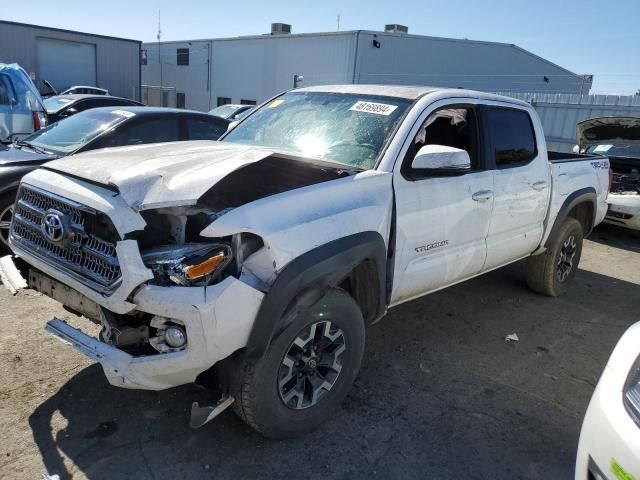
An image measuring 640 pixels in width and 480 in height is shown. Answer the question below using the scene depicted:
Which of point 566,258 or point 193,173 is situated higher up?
point 193,173

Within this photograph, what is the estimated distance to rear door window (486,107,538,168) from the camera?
4160 millimetres

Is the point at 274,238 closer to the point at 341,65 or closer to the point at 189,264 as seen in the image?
the point at 189,264

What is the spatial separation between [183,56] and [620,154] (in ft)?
96.4

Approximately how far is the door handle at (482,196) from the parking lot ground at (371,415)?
121 cm

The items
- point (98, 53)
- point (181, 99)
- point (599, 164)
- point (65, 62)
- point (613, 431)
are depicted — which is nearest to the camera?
point (613, 431)

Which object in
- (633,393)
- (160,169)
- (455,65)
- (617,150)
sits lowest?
(633,393)

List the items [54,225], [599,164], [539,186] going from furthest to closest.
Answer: [599,164] < [539,186] < [54,225]

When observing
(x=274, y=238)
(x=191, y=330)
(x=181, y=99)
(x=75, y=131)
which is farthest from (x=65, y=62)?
(x=191, y=330)

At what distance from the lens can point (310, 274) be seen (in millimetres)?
2568

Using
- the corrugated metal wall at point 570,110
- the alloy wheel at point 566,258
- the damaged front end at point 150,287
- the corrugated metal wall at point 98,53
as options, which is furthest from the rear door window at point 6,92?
the corrugated metal wall at point 98,53

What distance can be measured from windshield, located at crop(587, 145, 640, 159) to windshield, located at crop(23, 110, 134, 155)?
7.72 m

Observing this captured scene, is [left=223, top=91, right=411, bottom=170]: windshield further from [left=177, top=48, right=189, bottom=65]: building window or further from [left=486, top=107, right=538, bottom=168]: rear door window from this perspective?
[left=177, top=48, right=189, bottom=65]: building window

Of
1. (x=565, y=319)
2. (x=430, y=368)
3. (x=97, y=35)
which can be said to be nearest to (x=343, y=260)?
(x=430, y=368)

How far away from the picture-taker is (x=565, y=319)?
4.94m
